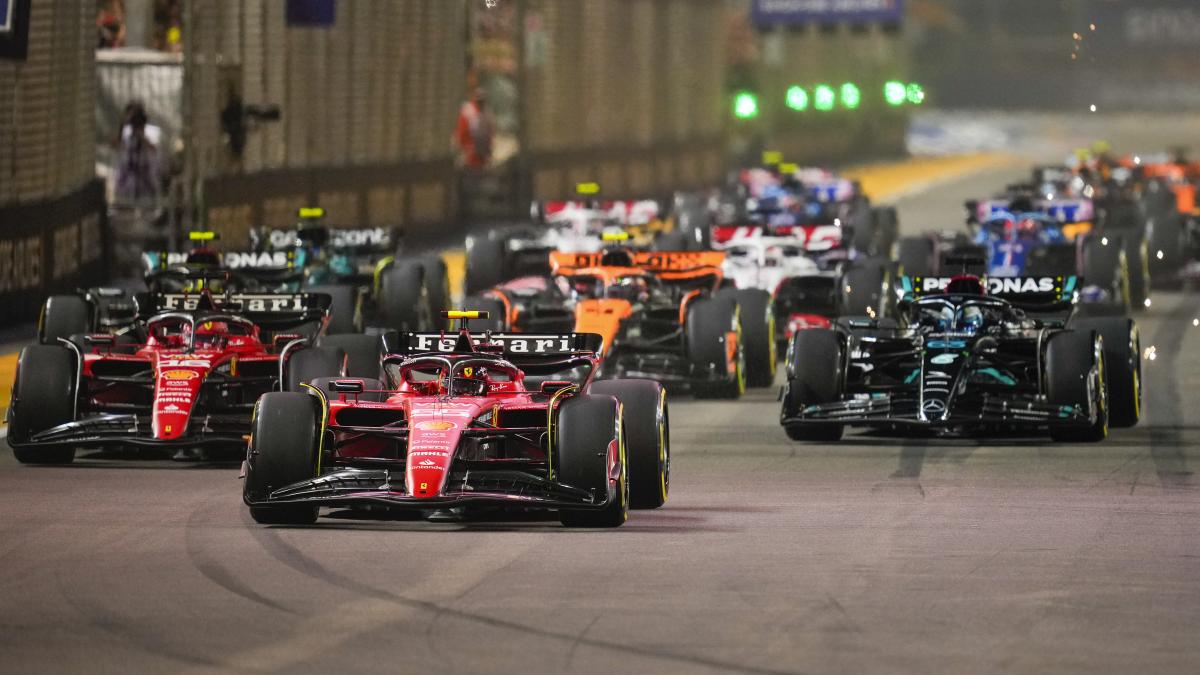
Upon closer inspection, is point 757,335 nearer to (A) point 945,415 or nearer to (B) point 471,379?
(A) point 945,415

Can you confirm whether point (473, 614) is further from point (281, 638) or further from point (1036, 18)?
point (1036, 18)

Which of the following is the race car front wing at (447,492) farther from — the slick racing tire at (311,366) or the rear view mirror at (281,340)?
the rear view mirror at (281,340)

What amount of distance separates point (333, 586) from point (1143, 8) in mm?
73467

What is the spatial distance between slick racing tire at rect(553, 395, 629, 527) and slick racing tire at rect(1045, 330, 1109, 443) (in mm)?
5242

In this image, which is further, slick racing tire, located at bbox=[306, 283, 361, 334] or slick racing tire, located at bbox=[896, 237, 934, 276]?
slick racing tire, located at bbox=[896, 237, 934, 276]

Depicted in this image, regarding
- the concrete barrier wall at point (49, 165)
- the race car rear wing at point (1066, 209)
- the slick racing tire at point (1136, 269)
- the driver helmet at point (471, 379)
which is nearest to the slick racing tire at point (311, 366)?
the driver helmet at point (471, 379)

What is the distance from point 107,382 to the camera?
61.1ft

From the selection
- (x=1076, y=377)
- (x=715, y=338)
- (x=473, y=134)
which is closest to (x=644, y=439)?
(x=1076, y=377)

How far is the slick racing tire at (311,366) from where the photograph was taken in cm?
1825

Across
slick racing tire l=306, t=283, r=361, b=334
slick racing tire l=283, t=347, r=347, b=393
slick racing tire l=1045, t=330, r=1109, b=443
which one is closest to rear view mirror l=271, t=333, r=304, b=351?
slick racing tire l=283, t=347, r=347, b=393

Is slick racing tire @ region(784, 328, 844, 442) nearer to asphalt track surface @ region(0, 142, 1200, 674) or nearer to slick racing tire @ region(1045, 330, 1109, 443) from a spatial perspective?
asphalt track surface @ region(0, 142, 1200, 674)

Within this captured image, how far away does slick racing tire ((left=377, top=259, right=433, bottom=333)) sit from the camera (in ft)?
92.3

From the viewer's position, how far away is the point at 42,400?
59.3 ft

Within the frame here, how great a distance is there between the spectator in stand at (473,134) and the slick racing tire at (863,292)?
96.2 ft
